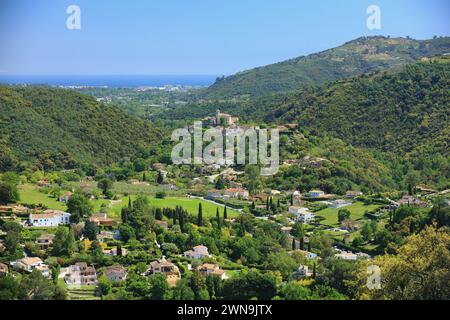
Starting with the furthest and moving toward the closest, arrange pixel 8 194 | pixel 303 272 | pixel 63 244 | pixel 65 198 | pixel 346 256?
pixel 65 198
pixel 8 194
pixel 346 256
pixel 63 244
pixel 303 272

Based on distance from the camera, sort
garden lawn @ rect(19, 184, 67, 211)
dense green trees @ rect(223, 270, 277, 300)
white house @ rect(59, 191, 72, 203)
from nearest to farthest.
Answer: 1. dense green trees @ rect(223, 270, 277, 300)
2. garden lawn @ rect(19, 184, 67, 211)
3. white house @ rect(59, 191, 72, 203)

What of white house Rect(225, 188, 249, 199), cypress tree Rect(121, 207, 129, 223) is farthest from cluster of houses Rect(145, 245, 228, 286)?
white house Rect(225, 188, 249, 199)

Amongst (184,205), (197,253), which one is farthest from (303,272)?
(184,205)

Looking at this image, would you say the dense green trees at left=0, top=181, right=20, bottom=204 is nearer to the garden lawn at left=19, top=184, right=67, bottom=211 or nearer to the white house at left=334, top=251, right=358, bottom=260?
the garden lawn at left=19, top=184, right=67, bottom=211

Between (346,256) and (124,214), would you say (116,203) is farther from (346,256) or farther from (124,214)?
(346,256)

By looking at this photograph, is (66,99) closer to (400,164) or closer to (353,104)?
(353,104)

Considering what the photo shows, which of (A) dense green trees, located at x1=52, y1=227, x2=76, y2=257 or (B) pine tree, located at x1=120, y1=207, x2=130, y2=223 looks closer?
(A) dense green trees, located at x1=52, y1=227, x2=76, y2=257

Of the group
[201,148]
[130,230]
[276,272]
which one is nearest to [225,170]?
[201,148]
